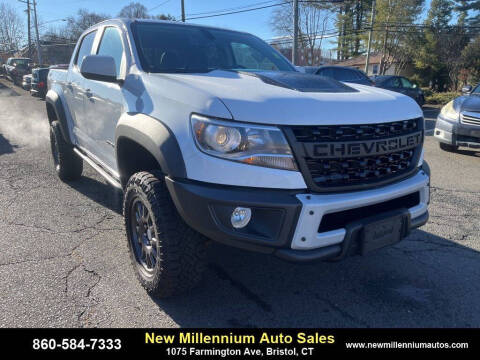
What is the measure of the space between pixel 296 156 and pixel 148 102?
1104 millimetres

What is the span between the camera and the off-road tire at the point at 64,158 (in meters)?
4.86

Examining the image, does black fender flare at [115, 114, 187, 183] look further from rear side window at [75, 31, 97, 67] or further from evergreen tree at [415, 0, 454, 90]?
evergreen tree at [415, 0, 454, 90]

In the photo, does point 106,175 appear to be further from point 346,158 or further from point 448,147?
point 448,147

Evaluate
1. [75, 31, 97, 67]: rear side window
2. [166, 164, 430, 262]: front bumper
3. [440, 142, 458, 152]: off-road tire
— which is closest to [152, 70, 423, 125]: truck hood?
[166, 164, 430, 262]: front bumper

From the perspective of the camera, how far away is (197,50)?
3246 millimetres

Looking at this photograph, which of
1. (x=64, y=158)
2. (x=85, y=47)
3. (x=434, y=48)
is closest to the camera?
(x=85, y=47)

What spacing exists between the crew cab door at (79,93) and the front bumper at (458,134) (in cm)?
595

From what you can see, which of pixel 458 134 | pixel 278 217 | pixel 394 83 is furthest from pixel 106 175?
pixel 394 83

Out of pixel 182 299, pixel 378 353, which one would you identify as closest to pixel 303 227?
Result: pixel 378 353

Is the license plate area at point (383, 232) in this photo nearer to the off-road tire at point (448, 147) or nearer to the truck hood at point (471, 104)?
the truck hood at point (471, 104)

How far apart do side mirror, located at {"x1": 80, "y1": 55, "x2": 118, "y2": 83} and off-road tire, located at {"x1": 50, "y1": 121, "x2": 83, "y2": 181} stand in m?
2.09

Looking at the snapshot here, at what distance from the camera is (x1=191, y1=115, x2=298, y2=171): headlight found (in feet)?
6.54

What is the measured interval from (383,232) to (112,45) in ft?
9.02

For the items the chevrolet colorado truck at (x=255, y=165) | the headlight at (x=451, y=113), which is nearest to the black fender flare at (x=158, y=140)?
the chevrolet colorado truck at (x=255, y=165)
